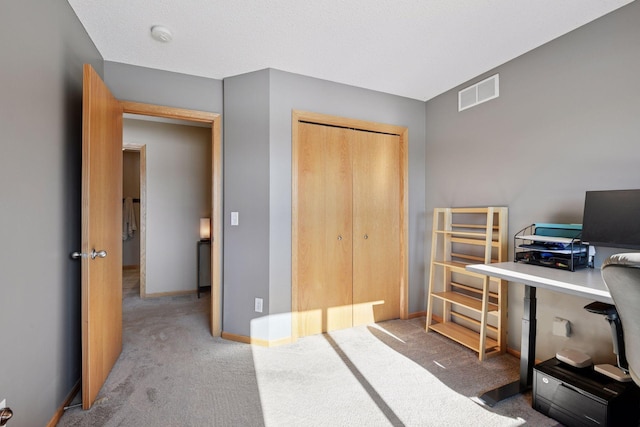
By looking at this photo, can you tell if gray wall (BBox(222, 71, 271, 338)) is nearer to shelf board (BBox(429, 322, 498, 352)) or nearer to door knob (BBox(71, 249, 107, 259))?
door knob (BBox(71, 249, 107, 259))

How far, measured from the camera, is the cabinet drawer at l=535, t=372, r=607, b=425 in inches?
60.0

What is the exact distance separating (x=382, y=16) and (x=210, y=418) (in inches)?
107

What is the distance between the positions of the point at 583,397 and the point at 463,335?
1.14 meters

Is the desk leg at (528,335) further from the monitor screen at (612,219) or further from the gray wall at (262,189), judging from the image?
the gray wall at (262,189)

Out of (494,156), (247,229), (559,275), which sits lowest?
(559,275)

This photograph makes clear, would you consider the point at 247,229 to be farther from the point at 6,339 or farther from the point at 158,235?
the point at 158,235

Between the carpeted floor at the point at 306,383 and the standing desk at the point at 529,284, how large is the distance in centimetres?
7

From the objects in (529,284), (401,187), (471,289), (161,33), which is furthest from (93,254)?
(471,289)

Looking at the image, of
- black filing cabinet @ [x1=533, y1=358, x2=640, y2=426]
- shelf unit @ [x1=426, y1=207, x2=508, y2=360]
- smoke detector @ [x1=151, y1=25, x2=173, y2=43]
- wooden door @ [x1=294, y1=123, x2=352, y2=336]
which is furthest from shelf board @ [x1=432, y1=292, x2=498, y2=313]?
smoke detector @ [x1=151, y1=25, x2=173, y2=43]

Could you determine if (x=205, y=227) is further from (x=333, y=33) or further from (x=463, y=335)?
(x=463, y=335)

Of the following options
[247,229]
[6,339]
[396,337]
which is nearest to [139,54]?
[247,229]

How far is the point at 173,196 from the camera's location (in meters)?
4.33

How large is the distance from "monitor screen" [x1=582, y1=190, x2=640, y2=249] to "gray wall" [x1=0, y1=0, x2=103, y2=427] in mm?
3030

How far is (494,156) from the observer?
2676 millimetres
